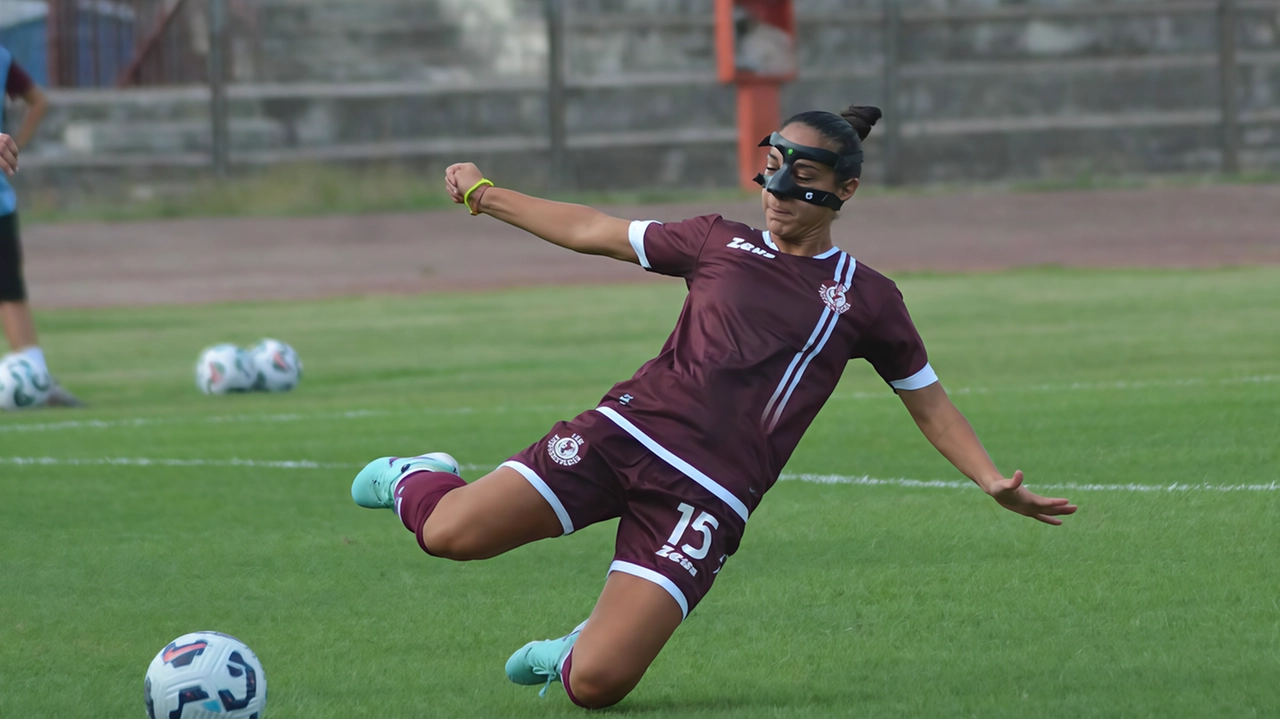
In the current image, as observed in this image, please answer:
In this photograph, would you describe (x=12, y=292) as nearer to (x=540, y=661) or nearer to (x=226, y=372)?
(x=226, y=372)

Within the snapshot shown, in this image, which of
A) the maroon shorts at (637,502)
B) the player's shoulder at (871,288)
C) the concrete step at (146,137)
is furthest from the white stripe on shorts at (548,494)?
the concrete step at (146,137)

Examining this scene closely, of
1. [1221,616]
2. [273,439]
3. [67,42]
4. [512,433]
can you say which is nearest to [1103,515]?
[1221,616]

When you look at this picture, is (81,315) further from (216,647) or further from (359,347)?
(216,647)

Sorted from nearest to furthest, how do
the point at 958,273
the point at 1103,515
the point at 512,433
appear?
the point at 1103,515 < the point at 512,433 < the point at 958,273

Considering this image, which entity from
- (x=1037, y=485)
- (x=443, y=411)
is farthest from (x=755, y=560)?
(x=443, y=411)

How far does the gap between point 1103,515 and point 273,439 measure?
Answer: 14.4 feet

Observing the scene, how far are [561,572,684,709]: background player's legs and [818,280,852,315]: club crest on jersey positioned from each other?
0.88 metres

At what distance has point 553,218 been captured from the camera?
191 inches

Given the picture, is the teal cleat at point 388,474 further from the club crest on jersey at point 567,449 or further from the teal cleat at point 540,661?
the teal cleat at point 540,661

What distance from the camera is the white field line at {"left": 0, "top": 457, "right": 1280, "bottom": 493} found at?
22.1 ft

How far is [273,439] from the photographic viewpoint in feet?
29.3

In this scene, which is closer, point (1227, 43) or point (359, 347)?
point (359, 347)

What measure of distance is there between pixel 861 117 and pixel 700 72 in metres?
23.0

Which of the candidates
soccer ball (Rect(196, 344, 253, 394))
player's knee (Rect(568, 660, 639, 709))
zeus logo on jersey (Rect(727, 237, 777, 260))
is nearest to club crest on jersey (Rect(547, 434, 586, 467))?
player's knee (Rect(568, 660, 639, 709))
